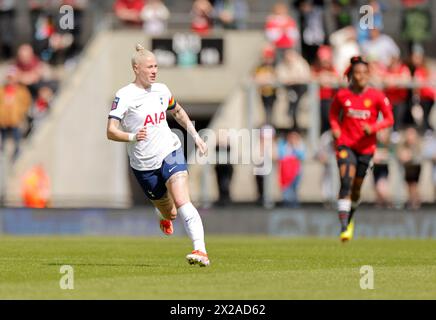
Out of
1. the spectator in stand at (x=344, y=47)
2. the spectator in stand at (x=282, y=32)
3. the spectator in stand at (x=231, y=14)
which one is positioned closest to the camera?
the spectator in stand at (x=344, y=47)

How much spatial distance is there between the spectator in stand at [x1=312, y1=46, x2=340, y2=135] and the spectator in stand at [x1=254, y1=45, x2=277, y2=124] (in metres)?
0.92

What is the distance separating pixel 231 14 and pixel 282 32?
2.21 meters

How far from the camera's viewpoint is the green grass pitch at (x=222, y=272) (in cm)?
1229

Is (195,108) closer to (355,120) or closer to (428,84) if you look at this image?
(428,84)

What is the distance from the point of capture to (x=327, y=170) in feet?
93.3

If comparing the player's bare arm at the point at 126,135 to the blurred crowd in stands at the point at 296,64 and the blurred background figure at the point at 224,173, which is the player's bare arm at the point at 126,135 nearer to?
the blurred crowd in stands at the point at 296,64

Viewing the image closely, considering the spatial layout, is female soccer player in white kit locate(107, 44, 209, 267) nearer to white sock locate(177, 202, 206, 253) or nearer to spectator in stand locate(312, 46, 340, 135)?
white sock locate(177, 202, 206, 253)

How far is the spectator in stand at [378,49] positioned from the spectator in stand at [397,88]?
0.44 metres

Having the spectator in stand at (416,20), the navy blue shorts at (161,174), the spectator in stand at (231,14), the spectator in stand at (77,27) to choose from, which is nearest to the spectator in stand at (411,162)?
the spectator in stand at (416,20)

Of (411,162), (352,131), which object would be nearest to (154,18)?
(411,162)

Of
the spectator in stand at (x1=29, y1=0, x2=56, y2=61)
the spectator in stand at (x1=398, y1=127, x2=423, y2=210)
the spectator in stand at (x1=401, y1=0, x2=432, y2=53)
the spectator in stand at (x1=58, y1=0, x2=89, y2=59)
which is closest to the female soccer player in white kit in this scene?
the spectator in stand at (x1=398, y1=127, x2=423, y2=210)

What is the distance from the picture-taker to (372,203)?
28.7 m
